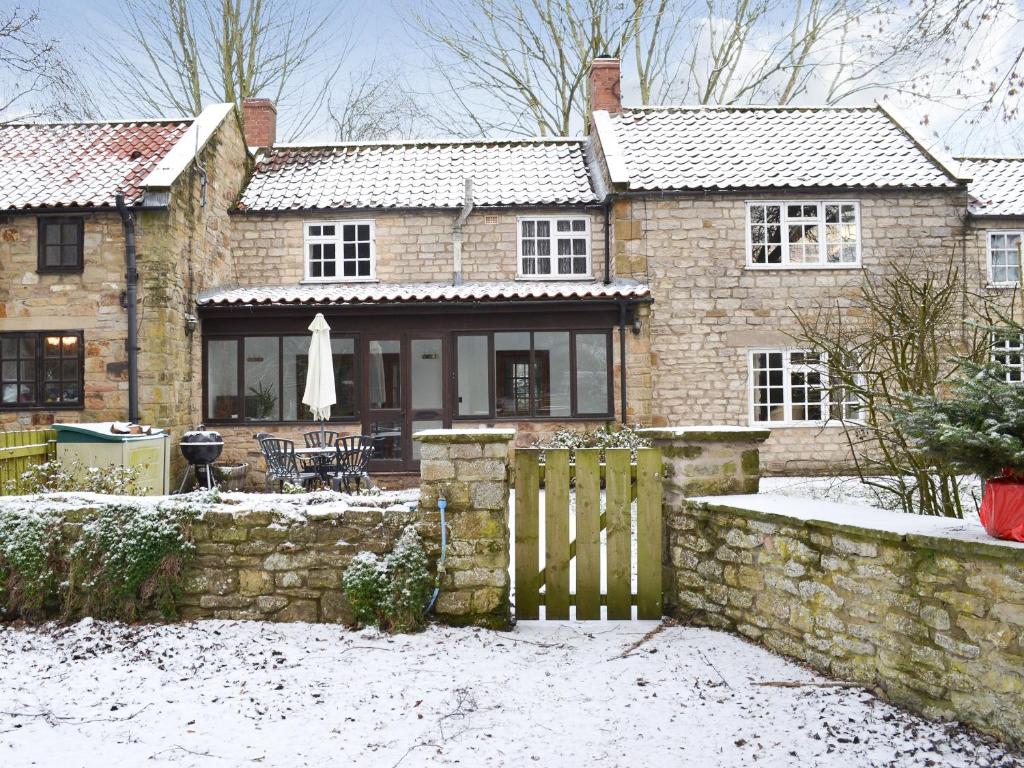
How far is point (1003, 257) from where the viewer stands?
1513cm

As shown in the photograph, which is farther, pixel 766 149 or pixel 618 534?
pixel 766 149

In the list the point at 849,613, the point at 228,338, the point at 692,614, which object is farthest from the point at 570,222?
the point at 849,613

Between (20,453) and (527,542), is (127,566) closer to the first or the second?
(527,542)

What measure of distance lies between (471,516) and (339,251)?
35.8ft

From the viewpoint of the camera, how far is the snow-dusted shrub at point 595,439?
13.0 m

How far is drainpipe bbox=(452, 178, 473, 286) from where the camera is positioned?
15102 mm

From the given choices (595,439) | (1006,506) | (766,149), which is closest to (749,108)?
(766,149)

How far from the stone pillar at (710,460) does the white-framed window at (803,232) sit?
9499 mm

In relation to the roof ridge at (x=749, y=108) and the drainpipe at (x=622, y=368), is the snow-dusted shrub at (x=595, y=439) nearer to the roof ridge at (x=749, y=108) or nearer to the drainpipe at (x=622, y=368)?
the drainpipe at (x=622, y=368)

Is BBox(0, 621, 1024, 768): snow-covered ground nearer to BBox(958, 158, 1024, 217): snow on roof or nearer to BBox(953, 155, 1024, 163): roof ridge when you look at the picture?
BBox(958, 158, 1024, 217): snow on roof

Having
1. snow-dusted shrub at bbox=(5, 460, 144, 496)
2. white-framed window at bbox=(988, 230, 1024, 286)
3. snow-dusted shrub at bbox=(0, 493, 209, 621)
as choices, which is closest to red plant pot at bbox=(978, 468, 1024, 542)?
snow-dusted shrub at bbox=(0, 493, 209, 621)

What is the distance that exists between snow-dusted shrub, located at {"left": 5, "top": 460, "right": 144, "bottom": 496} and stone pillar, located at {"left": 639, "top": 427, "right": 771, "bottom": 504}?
5582 mm

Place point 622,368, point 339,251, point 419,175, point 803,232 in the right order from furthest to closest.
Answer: point 419,175 < point 339,251 < point 803,232 < point 622,368

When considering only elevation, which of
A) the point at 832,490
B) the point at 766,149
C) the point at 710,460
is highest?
the point at 766,149
